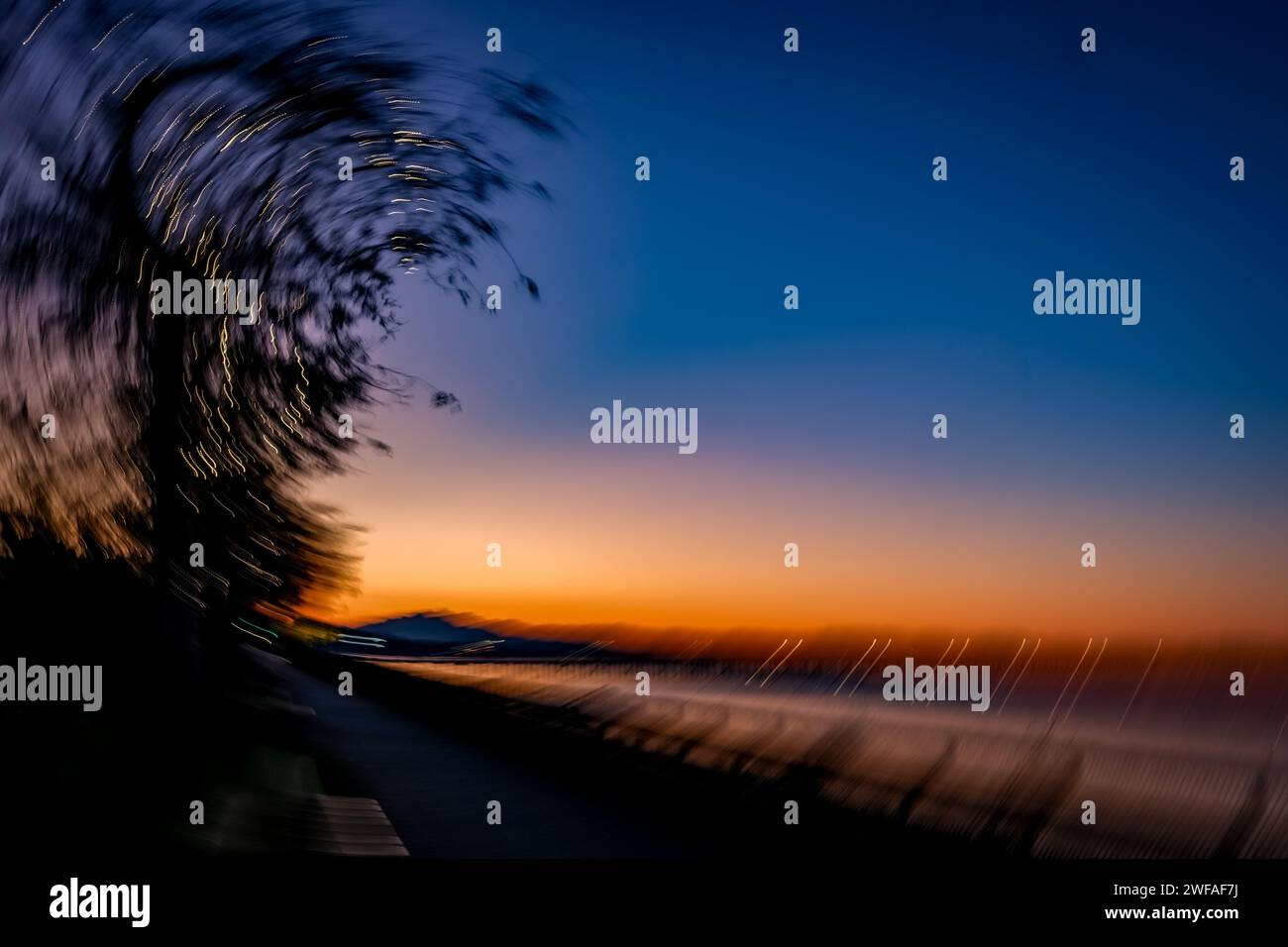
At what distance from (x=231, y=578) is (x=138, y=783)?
17.4 ft

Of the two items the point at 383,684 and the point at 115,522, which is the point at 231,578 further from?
the point at 383,684

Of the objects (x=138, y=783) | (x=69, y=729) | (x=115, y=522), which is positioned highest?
(x=115, y=522)

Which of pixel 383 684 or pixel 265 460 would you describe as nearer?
pixel 265 460

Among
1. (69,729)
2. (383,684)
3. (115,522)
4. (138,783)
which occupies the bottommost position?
(383,684)

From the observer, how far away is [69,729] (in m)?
7.59

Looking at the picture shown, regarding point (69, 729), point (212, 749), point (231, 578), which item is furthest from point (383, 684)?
point (69, 729)

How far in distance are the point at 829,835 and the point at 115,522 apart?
7225 millimetres

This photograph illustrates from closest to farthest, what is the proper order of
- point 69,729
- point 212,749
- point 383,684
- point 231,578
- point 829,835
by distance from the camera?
1. point 69,729
2. point 829,835
3. point 212,749
4. point 231,578
5. point 383,684

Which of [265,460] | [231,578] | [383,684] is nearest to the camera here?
[265,460]

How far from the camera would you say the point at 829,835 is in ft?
27.7
